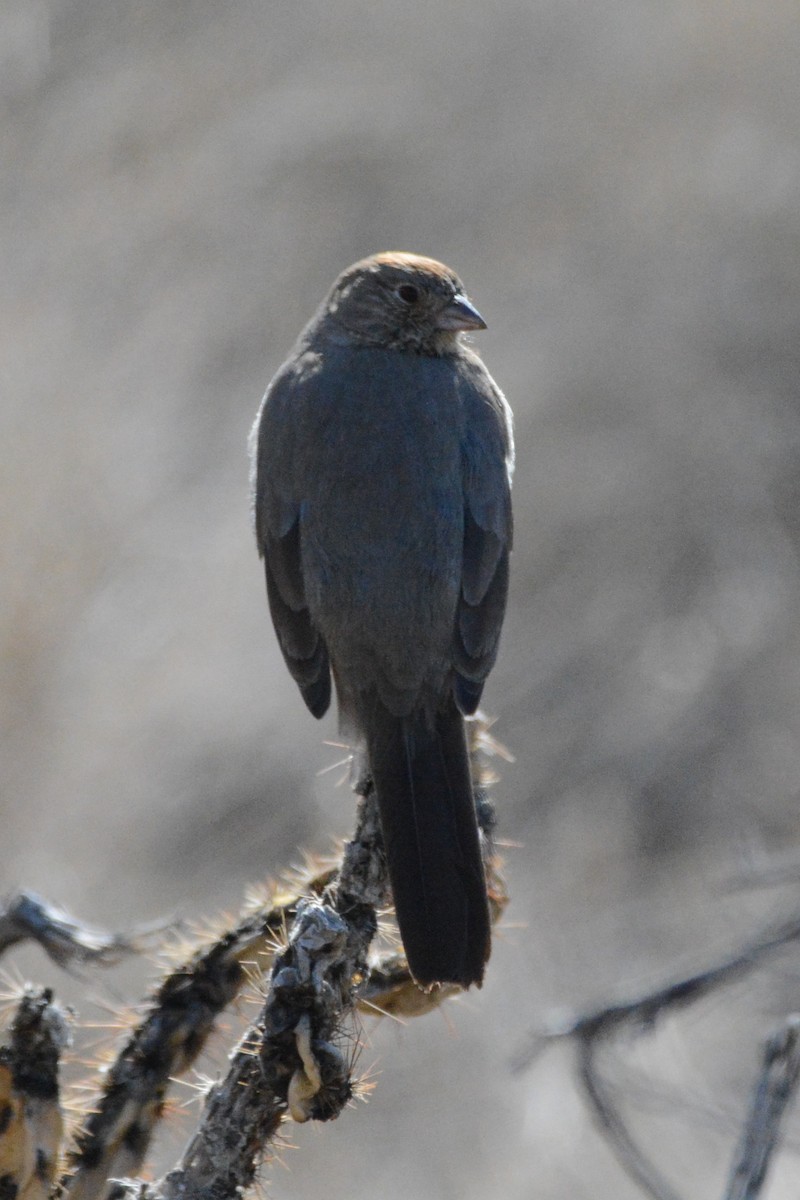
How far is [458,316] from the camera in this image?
5430mm

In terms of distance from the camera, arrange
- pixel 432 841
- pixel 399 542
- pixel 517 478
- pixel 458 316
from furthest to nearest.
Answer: pixel 517 478, pixel 458 316, pixel 399 542, pixel 432 841

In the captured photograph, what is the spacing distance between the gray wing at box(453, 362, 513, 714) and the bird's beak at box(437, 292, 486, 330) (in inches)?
7.3

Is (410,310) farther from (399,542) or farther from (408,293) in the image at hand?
(399,542)

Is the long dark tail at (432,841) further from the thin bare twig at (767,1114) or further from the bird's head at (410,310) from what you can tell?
the bird's head at (410,310)

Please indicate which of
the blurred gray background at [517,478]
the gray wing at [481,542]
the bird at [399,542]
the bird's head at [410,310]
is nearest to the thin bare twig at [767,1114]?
the bird at [399,542]

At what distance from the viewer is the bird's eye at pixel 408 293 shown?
5.49 meters

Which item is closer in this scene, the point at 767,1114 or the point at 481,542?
the point at 767,1114

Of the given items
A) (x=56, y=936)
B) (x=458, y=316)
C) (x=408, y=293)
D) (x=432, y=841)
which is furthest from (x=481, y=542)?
(x=56, y=936)

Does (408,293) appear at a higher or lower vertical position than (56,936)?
higher

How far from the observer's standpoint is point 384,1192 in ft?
29.6

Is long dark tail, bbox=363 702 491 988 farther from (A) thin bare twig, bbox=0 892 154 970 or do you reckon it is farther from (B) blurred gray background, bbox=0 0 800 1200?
(B) blurred gray background, bbox=0 0 800 1200

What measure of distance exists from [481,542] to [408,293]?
100 centimetres

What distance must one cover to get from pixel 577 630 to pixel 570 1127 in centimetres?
323

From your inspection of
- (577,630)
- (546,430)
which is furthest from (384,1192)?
(546,430)
